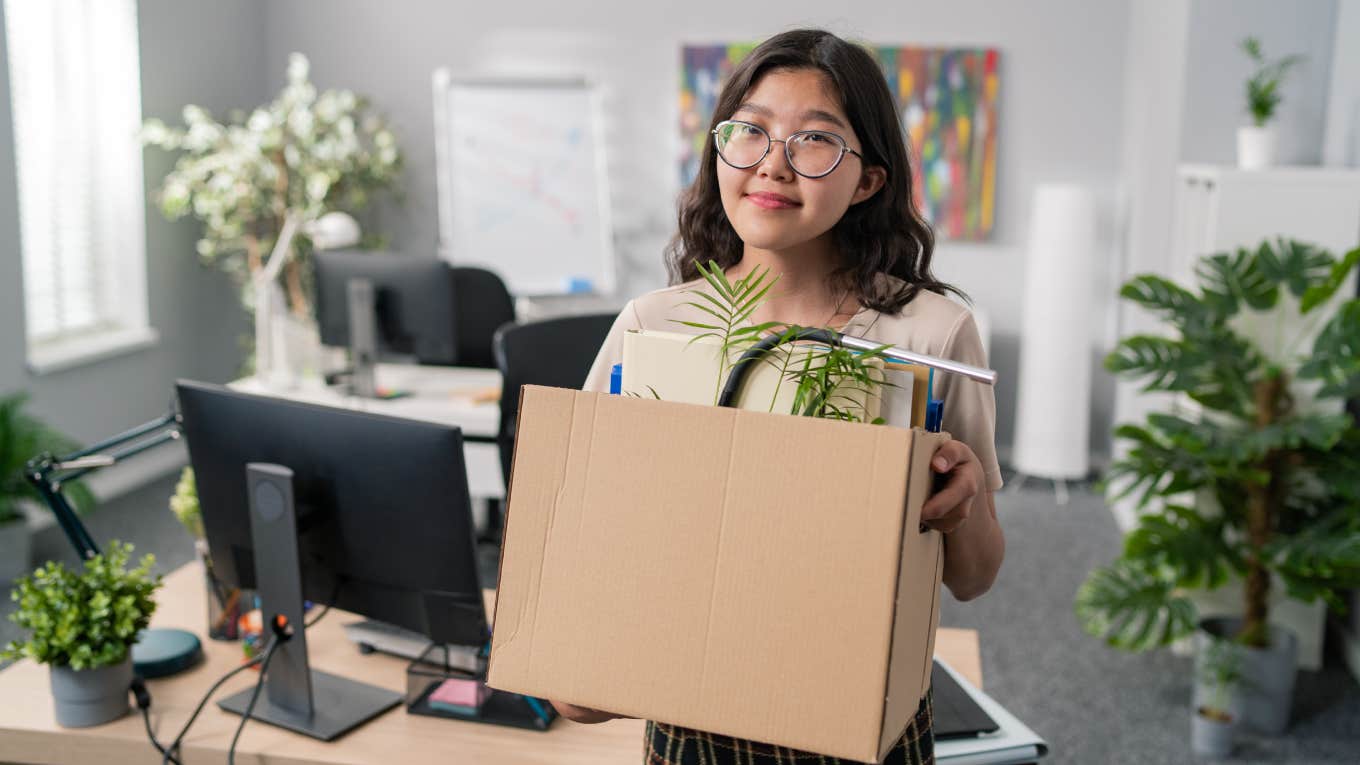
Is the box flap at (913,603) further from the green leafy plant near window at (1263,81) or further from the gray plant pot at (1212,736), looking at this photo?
the green leafy plant near window at (1263,81)

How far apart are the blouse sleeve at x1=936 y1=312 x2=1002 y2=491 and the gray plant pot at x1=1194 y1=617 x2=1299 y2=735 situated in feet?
7.11

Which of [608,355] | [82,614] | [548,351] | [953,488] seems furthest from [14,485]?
[953,488]

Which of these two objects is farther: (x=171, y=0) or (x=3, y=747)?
(x=171, y=0)

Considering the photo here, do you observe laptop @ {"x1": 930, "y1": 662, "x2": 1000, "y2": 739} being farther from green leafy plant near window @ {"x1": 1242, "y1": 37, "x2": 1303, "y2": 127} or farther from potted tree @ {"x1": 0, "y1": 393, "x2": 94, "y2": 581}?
potted tree @ {"x1": 0, "y1": 393, "x2": 94, "y2": 581}

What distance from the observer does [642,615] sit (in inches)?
35.6

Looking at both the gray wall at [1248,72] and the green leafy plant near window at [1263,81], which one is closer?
the green leafy plant near window at [1263,81]

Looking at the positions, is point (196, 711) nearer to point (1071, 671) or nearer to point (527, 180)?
point (1071, 671)

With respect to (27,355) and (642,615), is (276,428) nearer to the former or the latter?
(642,615)

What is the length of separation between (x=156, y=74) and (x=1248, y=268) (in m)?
4.49

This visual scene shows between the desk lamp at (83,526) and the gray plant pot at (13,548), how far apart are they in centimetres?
252

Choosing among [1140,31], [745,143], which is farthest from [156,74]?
[745,143]

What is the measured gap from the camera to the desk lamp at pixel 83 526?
5.46ft

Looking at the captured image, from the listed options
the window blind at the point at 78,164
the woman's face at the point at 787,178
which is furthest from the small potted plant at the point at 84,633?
the window blind at the point at 78,164

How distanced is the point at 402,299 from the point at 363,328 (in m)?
0.14
